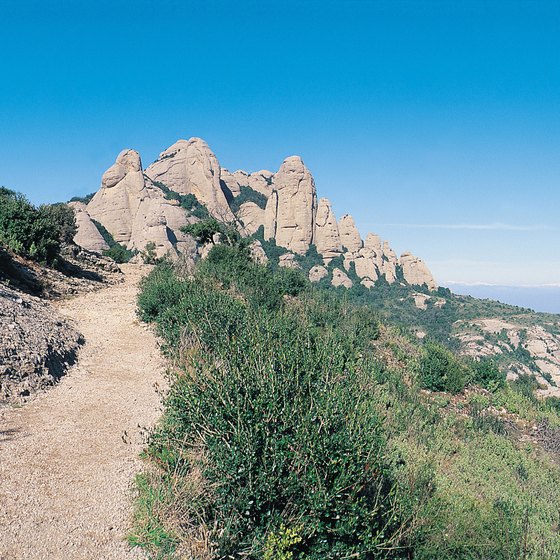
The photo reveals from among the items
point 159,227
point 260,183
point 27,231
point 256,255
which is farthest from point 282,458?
point 260,183

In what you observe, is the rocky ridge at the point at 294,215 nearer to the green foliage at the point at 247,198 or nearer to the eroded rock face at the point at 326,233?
the eroded rock face at the point at 326,233

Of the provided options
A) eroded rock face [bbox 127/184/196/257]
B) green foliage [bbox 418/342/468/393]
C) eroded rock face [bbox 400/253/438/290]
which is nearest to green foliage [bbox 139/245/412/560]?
green foliage [bbox 418/342/468/393]

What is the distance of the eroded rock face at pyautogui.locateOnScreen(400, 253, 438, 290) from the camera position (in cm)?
8288

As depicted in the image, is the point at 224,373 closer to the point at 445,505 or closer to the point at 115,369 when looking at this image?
the point at 445,505

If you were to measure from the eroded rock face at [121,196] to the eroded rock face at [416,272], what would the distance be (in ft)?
172

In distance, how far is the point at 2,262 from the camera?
574 inches

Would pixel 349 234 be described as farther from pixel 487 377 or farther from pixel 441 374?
pixel 441 374

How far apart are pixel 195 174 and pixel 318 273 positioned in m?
33.1

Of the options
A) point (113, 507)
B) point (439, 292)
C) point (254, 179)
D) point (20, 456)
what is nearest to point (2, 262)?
point (20, 456)

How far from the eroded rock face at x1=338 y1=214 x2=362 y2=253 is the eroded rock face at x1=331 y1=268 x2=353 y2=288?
37.0 ft

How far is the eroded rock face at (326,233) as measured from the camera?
81.8 metres

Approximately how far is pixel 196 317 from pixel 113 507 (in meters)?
6.66

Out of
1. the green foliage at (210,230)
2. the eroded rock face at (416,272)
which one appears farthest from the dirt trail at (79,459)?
the eroded rock face at (416,272)

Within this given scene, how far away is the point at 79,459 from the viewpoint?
603 cm
